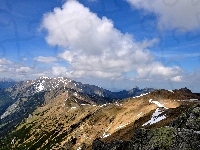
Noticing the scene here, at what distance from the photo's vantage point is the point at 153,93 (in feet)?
531

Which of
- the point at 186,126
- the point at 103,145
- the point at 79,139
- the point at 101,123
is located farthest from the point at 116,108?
the point at 186,126

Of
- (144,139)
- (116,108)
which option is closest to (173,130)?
(144,139)

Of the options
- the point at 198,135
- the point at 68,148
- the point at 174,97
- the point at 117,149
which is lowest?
the point at 68,148

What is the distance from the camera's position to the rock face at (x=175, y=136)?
1176 inches

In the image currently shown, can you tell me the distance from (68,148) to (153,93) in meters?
62.4

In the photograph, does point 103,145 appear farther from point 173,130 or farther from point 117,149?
point 173,130

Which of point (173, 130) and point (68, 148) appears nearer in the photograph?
point (173, 130)

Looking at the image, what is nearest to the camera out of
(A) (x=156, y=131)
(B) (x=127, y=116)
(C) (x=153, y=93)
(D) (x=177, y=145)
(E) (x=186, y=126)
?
(D) (x=177, y=145)

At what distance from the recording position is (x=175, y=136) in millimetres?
30688

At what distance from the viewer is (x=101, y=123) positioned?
6304 inches

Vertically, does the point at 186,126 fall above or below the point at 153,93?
below

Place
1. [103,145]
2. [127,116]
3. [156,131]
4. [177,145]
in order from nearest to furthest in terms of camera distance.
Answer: [177,145] → [156,131] → [103,145] → [127,116]

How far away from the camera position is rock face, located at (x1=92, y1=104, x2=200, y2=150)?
2986 cm

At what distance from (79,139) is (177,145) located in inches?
5305
